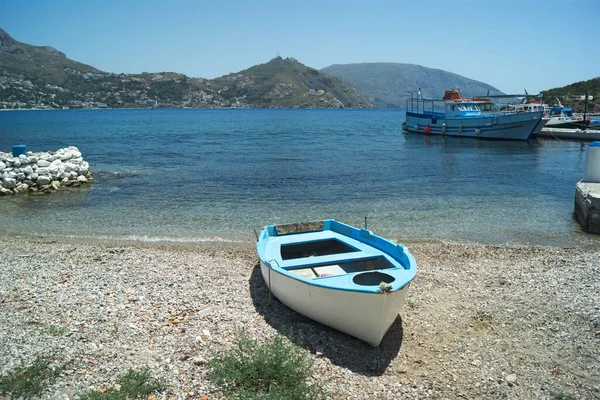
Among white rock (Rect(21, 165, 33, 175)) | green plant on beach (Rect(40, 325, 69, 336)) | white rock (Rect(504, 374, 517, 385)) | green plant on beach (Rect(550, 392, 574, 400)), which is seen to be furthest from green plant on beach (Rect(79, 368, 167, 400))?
white rock (Rect(21, 165, 33, 175))

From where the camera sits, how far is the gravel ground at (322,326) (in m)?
7.19

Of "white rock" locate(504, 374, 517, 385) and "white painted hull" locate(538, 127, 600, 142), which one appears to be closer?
"white rock" locate(504, 374, 517, 385)

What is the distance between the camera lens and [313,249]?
12.0 metres

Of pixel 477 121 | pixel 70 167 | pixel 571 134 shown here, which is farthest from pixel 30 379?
pixel 571 134

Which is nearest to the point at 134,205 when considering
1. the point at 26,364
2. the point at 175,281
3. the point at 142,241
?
the point at 142,241

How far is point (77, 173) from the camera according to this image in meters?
26.7

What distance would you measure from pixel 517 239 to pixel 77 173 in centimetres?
2306

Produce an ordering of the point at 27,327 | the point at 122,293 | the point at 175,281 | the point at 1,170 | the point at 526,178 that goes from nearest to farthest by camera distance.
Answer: the point at 27,327, the point at 122,293, the point at 175,281, the point at 1,170, the point at 526,178

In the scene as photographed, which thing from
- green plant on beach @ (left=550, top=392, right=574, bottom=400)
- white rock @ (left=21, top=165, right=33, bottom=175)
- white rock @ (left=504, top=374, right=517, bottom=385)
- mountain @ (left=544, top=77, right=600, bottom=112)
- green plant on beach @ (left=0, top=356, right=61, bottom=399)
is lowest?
white rock @ (left=504, top=374, right=517, bottom=385)

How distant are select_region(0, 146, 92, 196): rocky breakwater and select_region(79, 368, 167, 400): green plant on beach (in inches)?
808

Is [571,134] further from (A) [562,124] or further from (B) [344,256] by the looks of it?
(B) [344,256]

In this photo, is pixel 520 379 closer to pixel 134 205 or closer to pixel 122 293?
pixel 122 293

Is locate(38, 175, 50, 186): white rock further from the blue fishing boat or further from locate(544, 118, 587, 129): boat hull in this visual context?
locate(544, 118, 587, 129): boat hull

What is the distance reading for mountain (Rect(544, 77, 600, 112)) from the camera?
7931 cm
